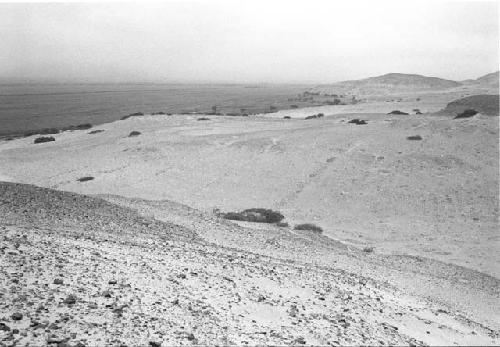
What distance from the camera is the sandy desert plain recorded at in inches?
255

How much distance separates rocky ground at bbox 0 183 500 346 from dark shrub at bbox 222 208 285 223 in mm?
4862

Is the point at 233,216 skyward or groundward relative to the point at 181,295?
groundward

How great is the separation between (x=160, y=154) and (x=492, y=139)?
76.6 feet

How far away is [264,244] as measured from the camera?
13.2m

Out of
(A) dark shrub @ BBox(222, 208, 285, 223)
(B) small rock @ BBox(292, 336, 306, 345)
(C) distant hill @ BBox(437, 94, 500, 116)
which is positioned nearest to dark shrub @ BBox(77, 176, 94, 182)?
(A) dark shrub @ BBox(222, 208, 285, 223)

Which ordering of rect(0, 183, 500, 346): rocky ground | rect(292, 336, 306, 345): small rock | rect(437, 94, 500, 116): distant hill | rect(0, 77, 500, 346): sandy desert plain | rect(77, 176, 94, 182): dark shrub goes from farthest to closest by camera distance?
rect(437, 94, 500, 116): distant hill
rect(77, 176, 94, 182): dark shrub
rect(0, 77, 500, 346): sandy desert plain
rect(292, 336, 306, 345): small rock
rect(0, 183, 500, 346): rocky ground

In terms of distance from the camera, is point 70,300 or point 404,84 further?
point 404,84

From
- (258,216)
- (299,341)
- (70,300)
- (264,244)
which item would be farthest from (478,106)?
(70,300)

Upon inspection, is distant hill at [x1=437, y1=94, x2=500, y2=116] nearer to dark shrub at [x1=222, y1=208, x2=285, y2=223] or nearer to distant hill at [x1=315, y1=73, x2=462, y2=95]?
dark shrub at [x1=222, y1=208, x2=285, y2=223]

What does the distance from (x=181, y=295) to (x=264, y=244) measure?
610cm

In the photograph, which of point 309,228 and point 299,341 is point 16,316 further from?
point 309,228

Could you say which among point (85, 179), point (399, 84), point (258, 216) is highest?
point (399, 84)

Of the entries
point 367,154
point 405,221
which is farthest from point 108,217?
point 367,154

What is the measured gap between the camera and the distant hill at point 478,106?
4269 cm
